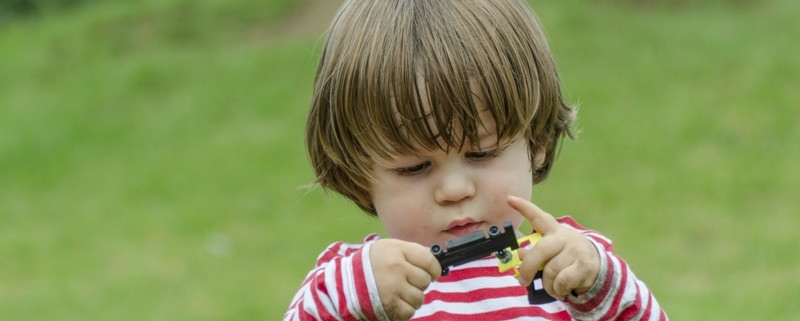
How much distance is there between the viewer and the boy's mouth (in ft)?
8.30

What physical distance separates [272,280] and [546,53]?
3.57 metres

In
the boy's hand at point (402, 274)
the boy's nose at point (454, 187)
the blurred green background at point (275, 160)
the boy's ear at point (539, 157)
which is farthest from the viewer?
the blurred green background at point (275, 160)

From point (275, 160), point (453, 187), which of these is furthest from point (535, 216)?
point (275, 160)

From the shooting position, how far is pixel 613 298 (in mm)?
2439

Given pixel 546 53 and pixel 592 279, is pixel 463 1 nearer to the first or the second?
pixel 546 53

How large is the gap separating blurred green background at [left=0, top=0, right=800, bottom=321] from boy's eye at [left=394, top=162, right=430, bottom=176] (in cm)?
240

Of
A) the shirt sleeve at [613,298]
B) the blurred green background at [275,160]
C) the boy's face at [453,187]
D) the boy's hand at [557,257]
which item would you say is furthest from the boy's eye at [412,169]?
the blurred green background at [275,160]

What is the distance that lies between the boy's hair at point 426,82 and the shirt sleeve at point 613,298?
32 cm

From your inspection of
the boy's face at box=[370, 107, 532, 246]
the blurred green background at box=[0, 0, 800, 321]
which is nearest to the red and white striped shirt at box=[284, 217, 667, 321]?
the boy's face at box=[370, 107, 532, 246]

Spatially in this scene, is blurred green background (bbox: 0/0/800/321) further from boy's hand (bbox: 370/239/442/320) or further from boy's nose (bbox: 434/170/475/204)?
boy's hand (bbox: 370/239/442/320)

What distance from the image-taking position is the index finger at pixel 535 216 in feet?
7.76

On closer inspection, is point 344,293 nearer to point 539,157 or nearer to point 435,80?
point 435,80

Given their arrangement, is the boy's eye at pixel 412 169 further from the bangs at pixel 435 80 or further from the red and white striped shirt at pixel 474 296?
the red and white striped shirt at pixel 474 296

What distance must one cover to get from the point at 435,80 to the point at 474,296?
18.3 inches
